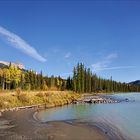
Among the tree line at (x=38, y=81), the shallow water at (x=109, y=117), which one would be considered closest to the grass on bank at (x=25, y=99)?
the shallow water at (x=109, y=117)

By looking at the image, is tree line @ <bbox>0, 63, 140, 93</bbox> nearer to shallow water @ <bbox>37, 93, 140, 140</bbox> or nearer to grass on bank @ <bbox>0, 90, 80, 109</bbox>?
grass on bank @ <bbox>0, 90, 80, 109</bbox>

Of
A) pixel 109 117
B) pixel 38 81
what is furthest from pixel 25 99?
pixel 38 81

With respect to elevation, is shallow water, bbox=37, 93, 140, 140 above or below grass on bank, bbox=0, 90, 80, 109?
below

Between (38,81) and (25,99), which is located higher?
(38,81)

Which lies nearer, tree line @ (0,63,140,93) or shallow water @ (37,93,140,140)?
shallow water @ (37,93,140,140)

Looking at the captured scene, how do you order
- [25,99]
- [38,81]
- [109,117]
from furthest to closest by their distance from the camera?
[38,81] < [25,99] < [109,117]

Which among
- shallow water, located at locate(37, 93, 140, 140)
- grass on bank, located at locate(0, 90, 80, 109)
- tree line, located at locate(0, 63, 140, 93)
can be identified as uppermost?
tree line, located at locate(0, 63, 140, 93)

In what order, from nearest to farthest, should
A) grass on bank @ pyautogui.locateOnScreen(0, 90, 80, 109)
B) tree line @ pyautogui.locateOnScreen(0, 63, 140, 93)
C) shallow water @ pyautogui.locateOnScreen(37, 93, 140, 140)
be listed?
shallow water @ pyautogui.locateOnScreen(37, 93, 140, 140)
grass on bank @ pyautogui.locateOnScreen(0, 90, 80, 109)
tree line @ pyautogui.locateOnScreen(0, 63, 140, 93)

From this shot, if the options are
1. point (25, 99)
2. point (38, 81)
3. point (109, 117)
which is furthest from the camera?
point (38, 81)

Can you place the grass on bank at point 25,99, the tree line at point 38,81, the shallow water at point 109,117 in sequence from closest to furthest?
1. the shallow water at point 109,117
2. the grass on bank at point 25,99
3. the tree line at point 38,81

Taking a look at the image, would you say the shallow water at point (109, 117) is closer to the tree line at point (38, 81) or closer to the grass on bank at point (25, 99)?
the grass on bank at point (25, 99)

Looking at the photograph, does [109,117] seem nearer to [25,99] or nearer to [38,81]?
[25,99]

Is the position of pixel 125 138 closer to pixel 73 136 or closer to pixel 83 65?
pixel 73 136

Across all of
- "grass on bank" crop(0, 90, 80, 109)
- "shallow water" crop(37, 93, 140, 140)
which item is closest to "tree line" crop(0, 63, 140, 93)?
"grass on bank" crop(0, 90, 80, 109)
